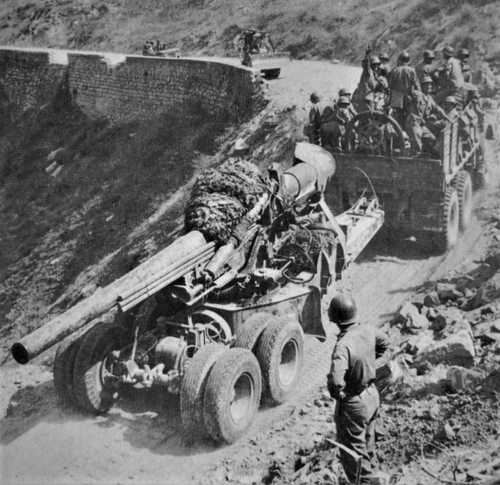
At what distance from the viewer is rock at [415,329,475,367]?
7.03 m

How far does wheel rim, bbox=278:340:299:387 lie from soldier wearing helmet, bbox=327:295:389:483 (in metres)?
2.36

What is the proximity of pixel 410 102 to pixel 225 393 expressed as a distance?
22.4 feet

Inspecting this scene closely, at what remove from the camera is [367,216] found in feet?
35.7

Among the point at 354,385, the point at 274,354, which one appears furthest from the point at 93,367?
the point at 354,385

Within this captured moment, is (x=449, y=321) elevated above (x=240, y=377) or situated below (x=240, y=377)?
below

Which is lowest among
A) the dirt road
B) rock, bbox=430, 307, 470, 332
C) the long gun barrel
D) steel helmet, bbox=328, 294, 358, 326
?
the dirt road

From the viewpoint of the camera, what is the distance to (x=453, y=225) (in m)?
11.6

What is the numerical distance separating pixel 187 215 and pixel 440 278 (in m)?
4.45

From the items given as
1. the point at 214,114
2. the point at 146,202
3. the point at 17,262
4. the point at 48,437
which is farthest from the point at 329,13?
the point at 48,437

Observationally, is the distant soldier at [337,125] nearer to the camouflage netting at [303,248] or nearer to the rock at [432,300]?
the camouflage netting at [303,248]

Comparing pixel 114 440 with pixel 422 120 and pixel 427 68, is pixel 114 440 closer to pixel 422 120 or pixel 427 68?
pixel 422 120

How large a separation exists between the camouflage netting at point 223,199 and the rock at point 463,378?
2756 mm

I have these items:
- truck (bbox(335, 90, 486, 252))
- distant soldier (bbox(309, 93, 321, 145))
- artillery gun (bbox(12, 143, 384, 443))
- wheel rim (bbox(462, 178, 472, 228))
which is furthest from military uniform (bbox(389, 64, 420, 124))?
artillery gun (bbox(12, 143, 384, 443))

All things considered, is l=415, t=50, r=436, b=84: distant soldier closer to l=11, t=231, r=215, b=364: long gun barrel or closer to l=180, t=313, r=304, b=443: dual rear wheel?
l=180, t=313, r=304, b=443: dual rear wheel
